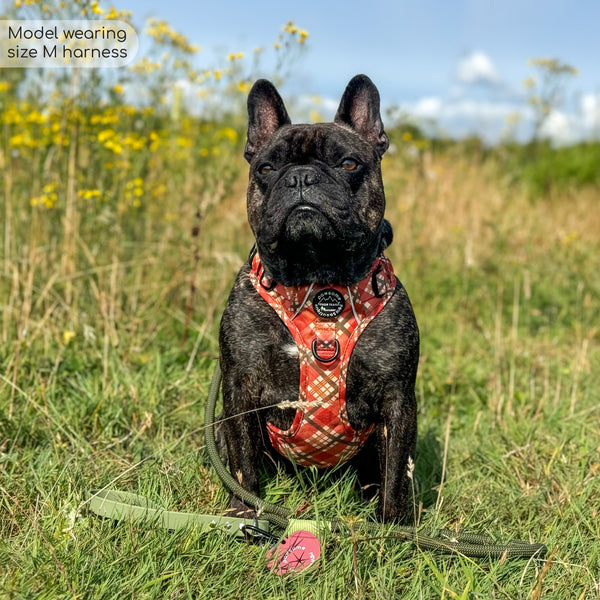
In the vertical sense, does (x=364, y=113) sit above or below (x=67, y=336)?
above

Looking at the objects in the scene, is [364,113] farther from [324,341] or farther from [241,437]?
[241,437]

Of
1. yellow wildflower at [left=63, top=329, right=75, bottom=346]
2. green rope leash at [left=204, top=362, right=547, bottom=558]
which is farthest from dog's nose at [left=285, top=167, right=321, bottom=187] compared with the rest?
yellow wildflower at [left=63, top=329, right=75, bottom=346]

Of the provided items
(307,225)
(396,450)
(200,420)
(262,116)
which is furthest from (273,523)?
(262,116)

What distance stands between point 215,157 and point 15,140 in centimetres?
200

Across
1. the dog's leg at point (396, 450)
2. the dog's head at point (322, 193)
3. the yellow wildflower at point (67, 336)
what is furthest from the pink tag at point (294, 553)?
the yellow wildflower at point (67, 336)

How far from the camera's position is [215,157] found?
6.44 m

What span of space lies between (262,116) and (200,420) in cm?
156

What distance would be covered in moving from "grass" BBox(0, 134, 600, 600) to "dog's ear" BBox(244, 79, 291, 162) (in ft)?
4.35

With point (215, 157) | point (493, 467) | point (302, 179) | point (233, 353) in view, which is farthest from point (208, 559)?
point (215, 157)

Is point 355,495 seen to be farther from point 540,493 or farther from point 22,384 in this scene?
point 22,384

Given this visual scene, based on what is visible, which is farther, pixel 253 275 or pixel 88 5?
pixel 88 5

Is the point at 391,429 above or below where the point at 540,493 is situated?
above

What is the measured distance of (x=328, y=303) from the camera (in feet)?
8.93

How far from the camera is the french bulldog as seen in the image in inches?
104
